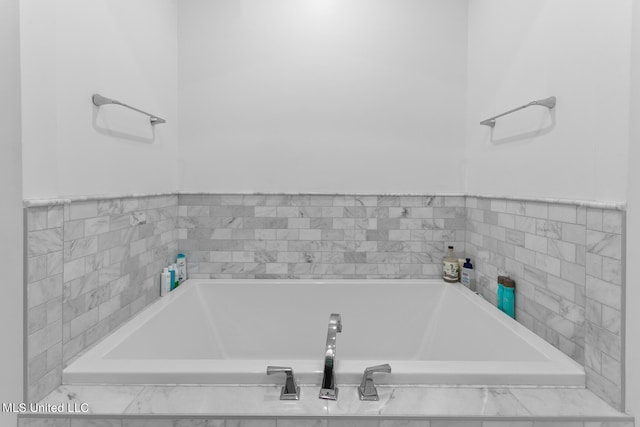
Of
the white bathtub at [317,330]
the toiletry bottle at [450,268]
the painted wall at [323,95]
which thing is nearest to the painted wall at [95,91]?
the painted wall at [323,95]

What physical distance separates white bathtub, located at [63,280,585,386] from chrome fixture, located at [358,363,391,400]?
0.05 meters

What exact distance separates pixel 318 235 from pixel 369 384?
3.56 ft

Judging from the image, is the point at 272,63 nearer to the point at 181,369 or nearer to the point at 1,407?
the point at 181,369

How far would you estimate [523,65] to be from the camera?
57.6 inches

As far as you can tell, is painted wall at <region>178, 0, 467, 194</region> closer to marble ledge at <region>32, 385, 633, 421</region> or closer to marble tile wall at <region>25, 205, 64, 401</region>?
marble tile wall at <region>25, 205, 64, 401</region>

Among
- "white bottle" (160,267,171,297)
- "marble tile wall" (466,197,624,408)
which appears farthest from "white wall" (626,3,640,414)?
"white bottle" (160,267,171,297)

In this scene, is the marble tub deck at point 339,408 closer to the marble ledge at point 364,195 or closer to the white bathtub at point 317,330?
the white bathtub at point 317,330

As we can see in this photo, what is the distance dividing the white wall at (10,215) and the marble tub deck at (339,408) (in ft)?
0.43

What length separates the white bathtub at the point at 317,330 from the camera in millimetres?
1148

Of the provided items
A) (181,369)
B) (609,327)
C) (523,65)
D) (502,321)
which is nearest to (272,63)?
(523,65)

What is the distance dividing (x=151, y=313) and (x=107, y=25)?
48.0 inches

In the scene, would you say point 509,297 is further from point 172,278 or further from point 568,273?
point 172,278

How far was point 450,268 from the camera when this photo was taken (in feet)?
6.44

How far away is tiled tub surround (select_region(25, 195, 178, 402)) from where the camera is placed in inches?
39.0
